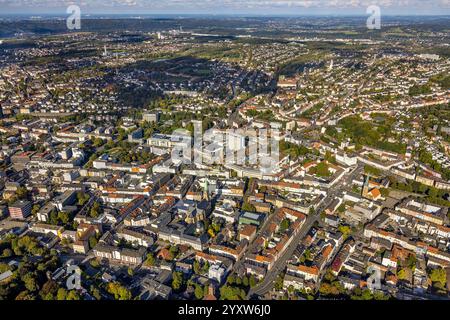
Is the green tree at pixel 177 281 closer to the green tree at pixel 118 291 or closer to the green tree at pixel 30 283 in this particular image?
the green tree at pixel 118 291

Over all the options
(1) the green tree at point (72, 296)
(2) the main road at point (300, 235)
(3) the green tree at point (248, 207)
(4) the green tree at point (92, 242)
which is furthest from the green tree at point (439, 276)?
(4) the green tree at point (92, 242)

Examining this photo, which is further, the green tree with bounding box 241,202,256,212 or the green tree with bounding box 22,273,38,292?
the green tree with bounding box 241,202,256,212

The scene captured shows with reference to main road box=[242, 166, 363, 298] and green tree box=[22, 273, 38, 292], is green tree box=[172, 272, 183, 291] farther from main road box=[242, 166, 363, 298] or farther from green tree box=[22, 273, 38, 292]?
green tree box=[22, 273, 38, 292]

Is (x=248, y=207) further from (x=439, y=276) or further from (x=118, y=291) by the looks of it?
(x=439, y=276)

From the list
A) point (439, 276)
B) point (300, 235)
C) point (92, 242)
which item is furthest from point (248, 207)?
point (439, 276)

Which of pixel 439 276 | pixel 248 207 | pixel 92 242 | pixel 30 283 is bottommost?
pixel 30 283

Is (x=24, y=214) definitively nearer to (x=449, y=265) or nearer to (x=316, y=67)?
(x=449, y=265)

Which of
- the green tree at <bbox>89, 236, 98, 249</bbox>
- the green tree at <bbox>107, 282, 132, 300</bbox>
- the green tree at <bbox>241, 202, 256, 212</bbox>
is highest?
the green tree at <bbox>241, 202, 256, 212</bbox>

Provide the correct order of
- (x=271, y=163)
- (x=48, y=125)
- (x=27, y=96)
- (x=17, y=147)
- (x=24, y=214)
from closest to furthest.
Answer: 1. (x=24, y=214)
2. (x=271, y=163)
3. (x=17, y=147)
4. (x=48, y=125)
5. (x=27, y=96)

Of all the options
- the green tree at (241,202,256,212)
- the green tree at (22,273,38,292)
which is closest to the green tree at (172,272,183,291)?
the green tree at (22,273,38,292)

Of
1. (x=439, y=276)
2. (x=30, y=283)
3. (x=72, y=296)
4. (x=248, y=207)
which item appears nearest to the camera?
(x=72, y=296)

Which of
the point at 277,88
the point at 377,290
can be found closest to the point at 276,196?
the point at 377,290
